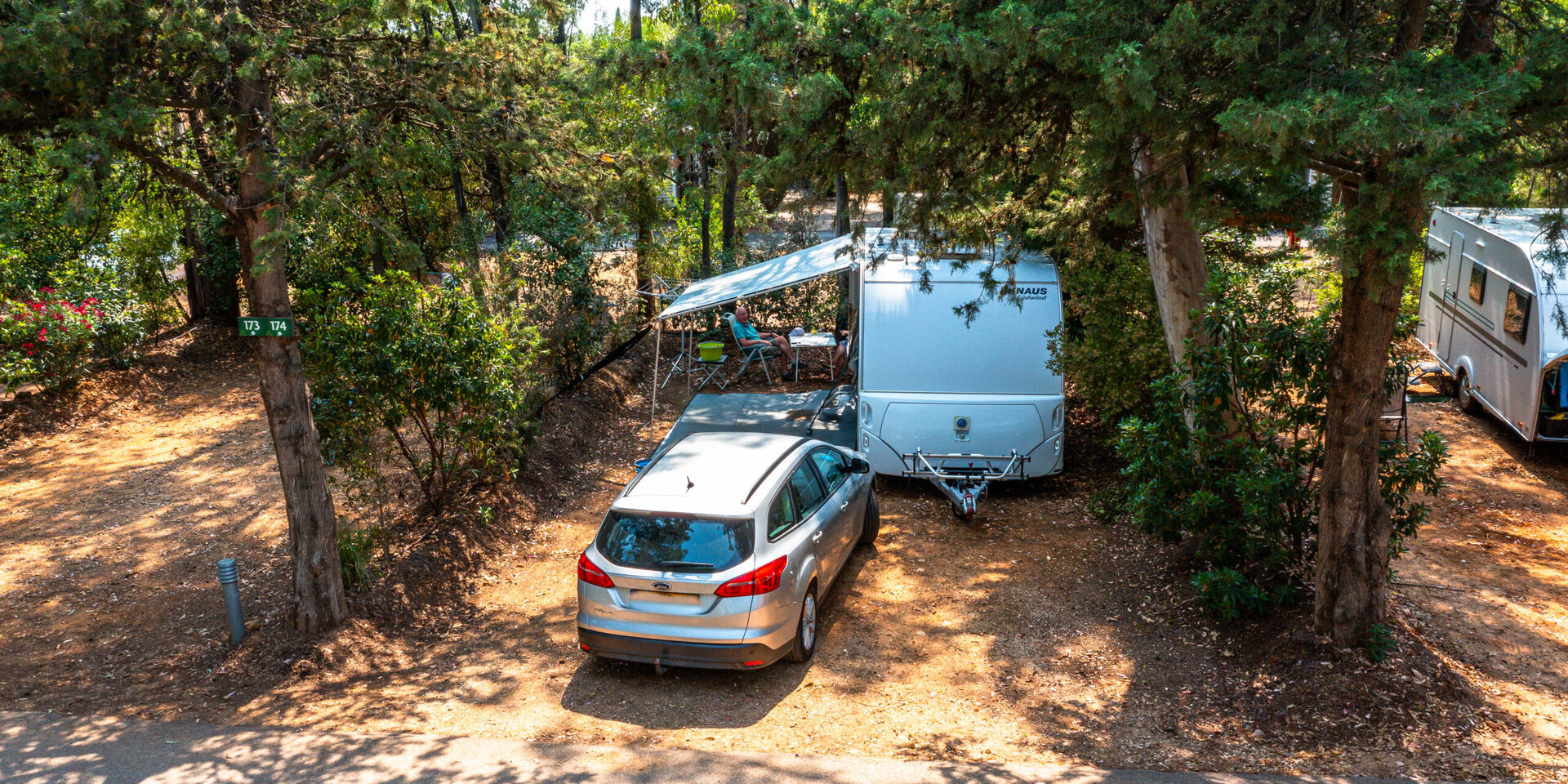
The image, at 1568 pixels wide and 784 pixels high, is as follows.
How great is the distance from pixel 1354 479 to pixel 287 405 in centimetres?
696

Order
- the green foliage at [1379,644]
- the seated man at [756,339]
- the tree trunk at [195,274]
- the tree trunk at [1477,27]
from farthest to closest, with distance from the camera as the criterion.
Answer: the tree trunk at [195,274], the seated man at [756,339], the green foliage at [1379,644], the tree trunk at [1477,27]

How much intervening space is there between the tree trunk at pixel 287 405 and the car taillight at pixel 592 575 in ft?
6.40

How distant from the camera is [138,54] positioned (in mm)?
6207

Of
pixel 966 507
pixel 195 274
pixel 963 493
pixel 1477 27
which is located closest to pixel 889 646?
pixel 966 507

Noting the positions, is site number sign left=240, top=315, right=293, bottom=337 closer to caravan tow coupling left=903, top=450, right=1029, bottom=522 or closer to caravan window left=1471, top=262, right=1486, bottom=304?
caravan tow coupling left=903, top=450, right=1029, bottom=522

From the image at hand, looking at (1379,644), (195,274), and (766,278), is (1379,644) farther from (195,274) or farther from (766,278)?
(195,274)

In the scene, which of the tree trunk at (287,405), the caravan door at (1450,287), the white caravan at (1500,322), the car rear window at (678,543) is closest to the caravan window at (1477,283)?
the white caravan at (1500,322)

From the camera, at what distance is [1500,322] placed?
1166 centimetres

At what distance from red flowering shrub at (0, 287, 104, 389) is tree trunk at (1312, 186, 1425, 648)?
1337cm

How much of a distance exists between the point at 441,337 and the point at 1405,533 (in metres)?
7.22

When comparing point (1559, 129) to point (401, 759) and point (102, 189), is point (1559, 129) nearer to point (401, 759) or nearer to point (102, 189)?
point (401, 759)

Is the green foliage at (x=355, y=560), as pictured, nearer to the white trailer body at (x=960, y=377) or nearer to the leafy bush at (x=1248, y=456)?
the white trailer body at (x=960, y=377)

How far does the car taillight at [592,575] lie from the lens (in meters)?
6.44

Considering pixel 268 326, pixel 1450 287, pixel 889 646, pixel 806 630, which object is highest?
pixel 1450 287
